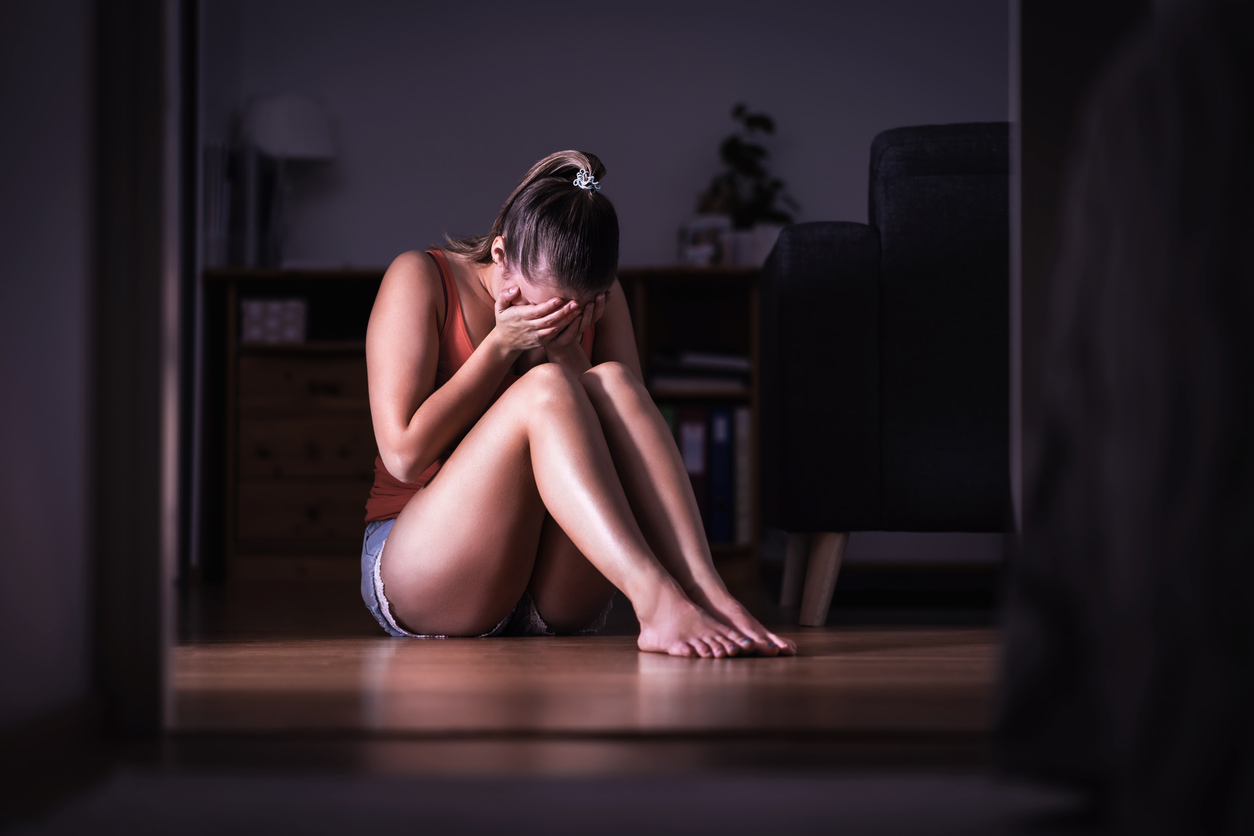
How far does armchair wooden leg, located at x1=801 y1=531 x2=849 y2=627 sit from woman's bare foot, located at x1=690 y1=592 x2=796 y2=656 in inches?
15.4

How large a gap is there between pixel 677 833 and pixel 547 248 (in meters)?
0.84

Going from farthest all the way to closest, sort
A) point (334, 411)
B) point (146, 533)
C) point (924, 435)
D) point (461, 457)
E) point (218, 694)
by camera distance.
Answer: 1. point (334, 411)
2. point (924, 435)
3. point (461, 457)
4. point (218, 694)
5. point (146, 533)

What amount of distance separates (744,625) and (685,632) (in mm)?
80

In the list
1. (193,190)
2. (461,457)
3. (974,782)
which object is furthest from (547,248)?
(193,190)

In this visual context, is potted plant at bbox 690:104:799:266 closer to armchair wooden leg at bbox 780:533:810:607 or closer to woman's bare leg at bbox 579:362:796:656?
armchair wooden leg at bbox 780:533:810:607

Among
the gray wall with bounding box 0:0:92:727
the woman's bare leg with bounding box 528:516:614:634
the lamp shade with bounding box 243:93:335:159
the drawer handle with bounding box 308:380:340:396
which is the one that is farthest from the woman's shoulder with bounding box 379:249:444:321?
the lamp shade with bounding box 243:93:335:159

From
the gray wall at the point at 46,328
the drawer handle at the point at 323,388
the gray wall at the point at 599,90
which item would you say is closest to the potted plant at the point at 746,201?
the gray wall at the point at 599,90

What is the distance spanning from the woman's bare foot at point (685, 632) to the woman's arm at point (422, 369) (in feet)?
1.27

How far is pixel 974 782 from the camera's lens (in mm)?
642

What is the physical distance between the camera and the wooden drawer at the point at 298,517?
2.68 m

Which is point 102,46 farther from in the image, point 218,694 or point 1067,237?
point 1067,237

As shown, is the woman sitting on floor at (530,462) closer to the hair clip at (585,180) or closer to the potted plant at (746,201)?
the hair clip at (585,180)

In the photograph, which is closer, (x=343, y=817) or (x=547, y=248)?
(x=343, y=817)

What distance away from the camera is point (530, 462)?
124 centimetres
